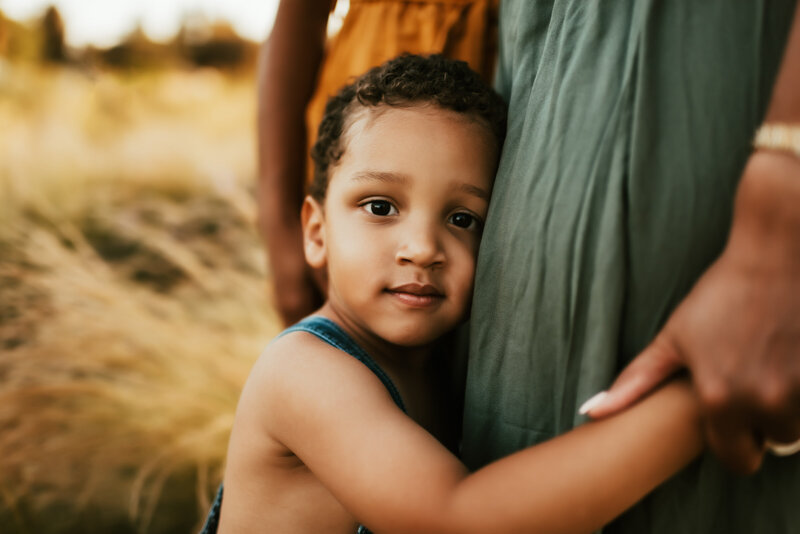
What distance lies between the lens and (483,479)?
849 millimetres

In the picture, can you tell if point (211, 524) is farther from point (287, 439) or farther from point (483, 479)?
point (483, 479)

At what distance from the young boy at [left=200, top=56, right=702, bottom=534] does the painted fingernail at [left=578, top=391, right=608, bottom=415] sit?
0.02 m

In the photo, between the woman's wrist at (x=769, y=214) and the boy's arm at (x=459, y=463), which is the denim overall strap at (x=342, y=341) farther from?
the woman's wrist at (x=769, y=214)

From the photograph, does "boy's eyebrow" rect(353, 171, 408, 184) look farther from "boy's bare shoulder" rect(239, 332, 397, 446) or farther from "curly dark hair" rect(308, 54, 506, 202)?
"boy's bare shoulder" rect(239, 332, 397, 446)

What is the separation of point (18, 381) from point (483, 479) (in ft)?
7.77

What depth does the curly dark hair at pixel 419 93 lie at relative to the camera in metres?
1.18

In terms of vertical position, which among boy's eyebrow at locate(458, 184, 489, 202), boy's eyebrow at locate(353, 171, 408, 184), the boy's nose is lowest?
the boy's nose

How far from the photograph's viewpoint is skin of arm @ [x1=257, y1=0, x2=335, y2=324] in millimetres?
1554

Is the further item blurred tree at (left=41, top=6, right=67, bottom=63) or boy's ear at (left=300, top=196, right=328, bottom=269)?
blurred tree at (left=41, top=6, right=67, bottom=63)

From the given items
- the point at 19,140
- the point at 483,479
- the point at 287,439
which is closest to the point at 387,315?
the point at 287,439

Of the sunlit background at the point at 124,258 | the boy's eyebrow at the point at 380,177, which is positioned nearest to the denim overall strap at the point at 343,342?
the boy's eyebrow at the point at 380,177

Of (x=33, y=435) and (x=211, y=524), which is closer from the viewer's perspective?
(x=211, y=524)

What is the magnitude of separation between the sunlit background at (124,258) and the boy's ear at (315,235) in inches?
34.9

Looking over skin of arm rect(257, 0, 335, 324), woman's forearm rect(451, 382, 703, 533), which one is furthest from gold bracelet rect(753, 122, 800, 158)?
skin of arm rect(257, 0, 335, 324)
